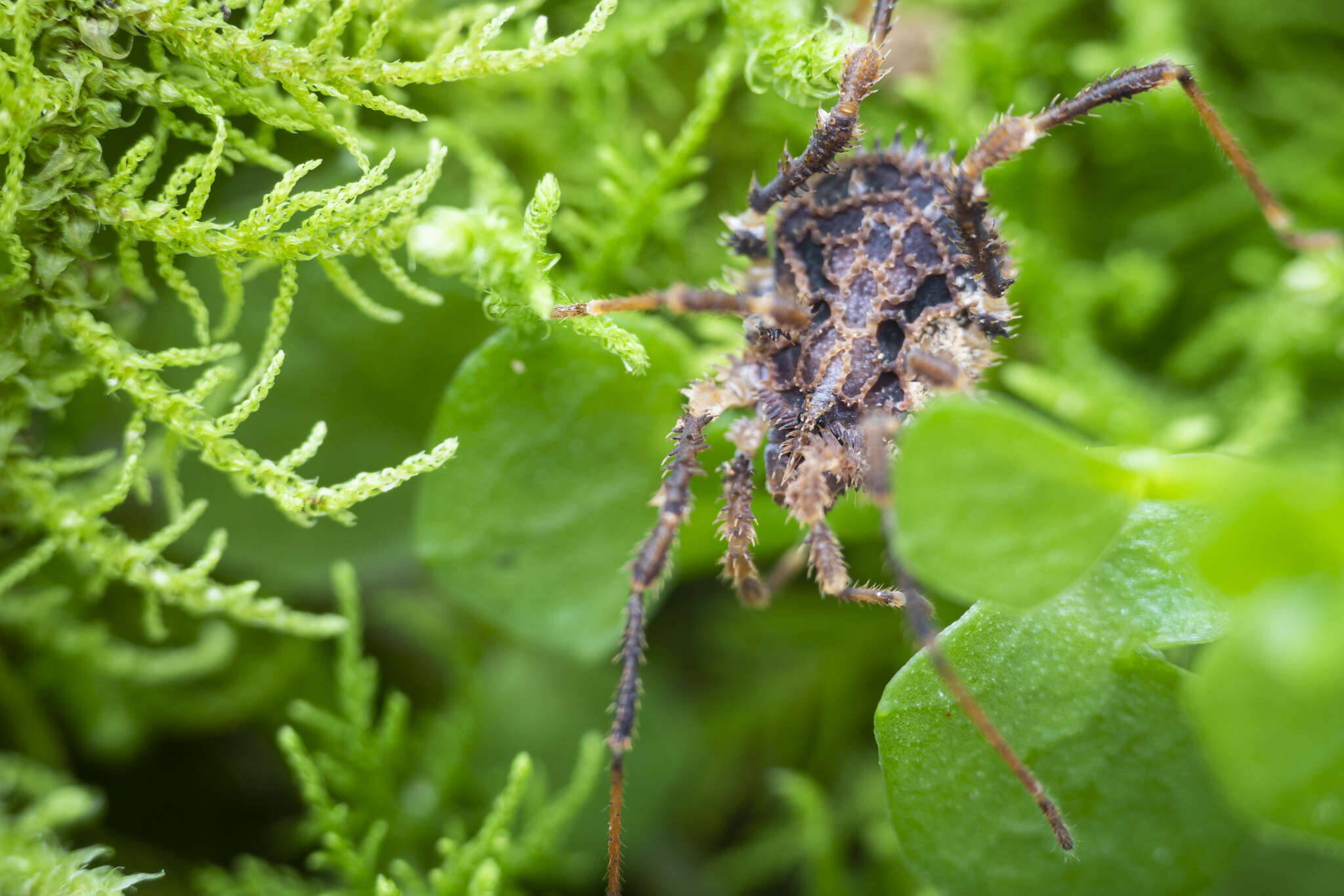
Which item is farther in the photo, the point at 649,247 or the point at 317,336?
the point at 649,247

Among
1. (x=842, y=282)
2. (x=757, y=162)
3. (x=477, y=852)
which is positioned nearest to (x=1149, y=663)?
(x=842, y=282)

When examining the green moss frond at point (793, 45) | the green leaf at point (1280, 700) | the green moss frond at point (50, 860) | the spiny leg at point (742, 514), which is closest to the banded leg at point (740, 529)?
the spiny leg at point (742, 514)

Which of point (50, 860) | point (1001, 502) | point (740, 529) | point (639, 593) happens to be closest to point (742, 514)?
point (740, 529)

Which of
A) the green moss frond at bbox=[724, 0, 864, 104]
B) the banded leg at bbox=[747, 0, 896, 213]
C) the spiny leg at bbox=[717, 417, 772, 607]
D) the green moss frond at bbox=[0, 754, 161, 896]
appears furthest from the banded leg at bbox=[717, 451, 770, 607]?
the green moss frond at bbox=[0, 754, 161, 896]

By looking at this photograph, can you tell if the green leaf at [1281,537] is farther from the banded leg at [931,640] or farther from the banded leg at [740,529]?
the banded leg at [740,529]

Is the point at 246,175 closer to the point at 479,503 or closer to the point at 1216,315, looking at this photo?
the point at 479,503

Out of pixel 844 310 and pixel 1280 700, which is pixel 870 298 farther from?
pixel 1280 700

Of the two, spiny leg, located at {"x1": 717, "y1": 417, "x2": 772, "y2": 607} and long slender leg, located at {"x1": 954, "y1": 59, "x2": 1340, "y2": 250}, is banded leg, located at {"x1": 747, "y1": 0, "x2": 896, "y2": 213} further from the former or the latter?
spiny leg, located at {"x1": 717, "y1": 417, "x2": 772, "y2": 607}
